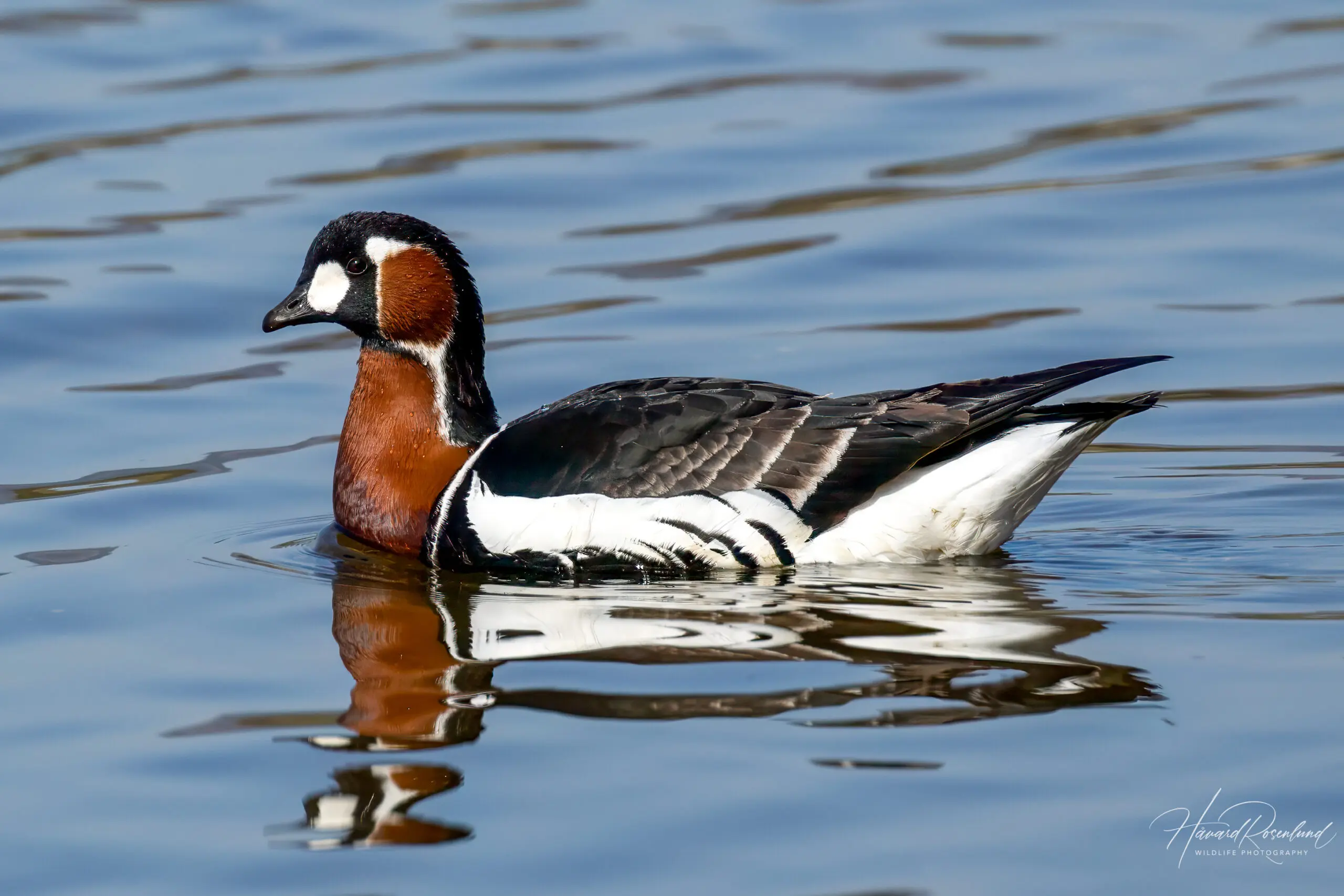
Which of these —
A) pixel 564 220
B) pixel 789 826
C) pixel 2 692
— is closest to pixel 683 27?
pixel 564 220

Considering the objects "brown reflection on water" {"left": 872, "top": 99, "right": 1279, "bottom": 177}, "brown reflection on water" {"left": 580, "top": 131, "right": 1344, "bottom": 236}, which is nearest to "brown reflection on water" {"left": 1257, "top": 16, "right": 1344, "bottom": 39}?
"brown reflection on water" {"left": 872, "top": 99, "right": 1279, "bottom": 177}

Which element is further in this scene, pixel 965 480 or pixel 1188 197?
pixel 1188 197

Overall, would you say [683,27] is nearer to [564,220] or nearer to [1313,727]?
[564,220]

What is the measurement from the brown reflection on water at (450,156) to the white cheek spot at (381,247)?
20.6ft

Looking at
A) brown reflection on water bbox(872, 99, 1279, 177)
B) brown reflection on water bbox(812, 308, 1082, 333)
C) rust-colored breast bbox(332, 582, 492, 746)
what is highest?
brown reflection on water bbox(872, 99, 1279, 177)

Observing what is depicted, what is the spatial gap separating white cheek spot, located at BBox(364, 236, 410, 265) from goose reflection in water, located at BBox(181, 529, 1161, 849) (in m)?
1.41

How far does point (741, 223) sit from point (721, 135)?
206 centimetres

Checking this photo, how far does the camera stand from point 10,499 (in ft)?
34.4

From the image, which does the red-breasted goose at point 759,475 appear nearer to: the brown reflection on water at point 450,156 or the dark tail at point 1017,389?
the dark tail at point 1017,389

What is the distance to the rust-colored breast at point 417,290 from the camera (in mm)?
9852

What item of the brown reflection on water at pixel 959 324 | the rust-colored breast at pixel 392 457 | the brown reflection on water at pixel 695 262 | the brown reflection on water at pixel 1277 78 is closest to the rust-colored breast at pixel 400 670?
the rust-colored breast at pixel 392 457

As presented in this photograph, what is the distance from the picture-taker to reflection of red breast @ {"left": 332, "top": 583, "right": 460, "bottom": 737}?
7.19 m

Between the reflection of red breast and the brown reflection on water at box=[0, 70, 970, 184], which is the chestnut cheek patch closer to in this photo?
the reflection of red breast

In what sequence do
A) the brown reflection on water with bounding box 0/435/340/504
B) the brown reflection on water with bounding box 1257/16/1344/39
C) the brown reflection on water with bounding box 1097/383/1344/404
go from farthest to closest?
the brown reflection on water with bounding box 1257/16/1344/39 < the brown reflection on water with bounding box 1097/383/1344/404 < the brown reflection on water with bounding box 0/435/340/504
